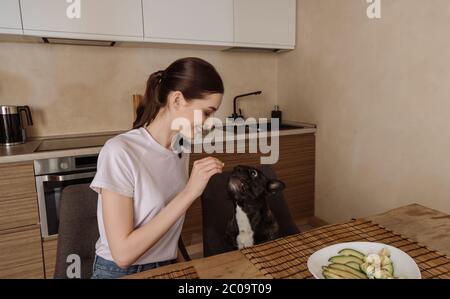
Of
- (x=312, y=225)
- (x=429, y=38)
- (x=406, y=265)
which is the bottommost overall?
(x=312, y=225)

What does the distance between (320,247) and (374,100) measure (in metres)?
1.43

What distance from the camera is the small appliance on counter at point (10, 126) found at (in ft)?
6.04

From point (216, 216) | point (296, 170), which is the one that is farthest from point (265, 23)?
point (216, 216)

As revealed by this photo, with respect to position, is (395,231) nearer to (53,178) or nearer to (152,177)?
(152,177)

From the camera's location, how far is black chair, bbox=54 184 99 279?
3.24 feet

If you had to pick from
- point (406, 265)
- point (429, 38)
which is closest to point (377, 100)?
point (429, 38)

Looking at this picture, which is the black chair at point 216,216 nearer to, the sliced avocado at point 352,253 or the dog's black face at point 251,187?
the dog's black face at point 251,187

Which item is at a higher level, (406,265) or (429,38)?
(429,38)

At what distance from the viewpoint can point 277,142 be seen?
2328 millimetres

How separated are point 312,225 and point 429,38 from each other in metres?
1.57

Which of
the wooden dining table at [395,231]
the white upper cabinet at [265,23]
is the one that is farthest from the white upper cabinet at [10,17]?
the wooden dining table at [395,231]

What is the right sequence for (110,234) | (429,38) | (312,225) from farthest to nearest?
(312,225) < (429,38) < (110,234)

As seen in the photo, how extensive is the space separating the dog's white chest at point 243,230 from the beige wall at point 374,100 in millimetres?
1171
